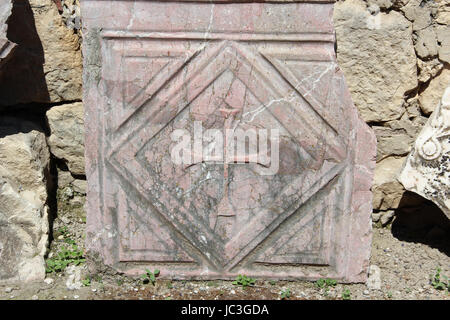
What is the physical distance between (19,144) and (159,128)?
2.95ft

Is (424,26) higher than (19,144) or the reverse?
higher

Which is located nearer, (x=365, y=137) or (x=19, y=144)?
(x=365, y=137)

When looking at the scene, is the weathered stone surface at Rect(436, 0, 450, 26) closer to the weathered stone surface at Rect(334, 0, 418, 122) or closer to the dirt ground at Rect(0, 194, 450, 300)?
the weathered stone surface at Rect(334, 0, 418, 122)

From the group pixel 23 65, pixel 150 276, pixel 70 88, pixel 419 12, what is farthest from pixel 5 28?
pixel 419 12

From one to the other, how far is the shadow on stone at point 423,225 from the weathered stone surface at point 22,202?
2.20m

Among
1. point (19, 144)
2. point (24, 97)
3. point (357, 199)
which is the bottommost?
point (357, 199)

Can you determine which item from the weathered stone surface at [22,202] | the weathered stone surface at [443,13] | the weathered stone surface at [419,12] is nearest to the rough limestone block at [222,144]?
the weathered stone surface at [22,202]

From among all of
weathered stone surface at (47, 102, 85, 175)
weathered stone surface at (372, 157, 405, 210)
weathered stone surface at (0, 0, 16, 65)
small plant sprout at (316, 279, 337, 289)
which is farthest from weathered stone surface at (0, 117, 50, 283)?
weathered stone surface at (372, 157, 405, 210)

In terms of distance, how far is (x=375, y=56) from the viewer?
3404 mm

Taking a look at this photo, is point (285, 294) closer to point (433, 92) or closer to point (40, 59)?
point (433, 92)

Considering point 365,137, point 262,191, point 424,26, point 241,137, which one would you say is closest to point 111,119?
point 241,137

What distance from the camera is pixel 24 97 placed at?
3545 mm

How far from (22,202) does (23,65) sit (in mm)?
819

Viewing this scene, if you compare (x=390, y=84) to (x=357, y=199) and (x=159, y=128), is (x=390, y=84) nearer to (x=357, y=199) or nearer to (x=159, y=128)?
(x=357, y=199)
